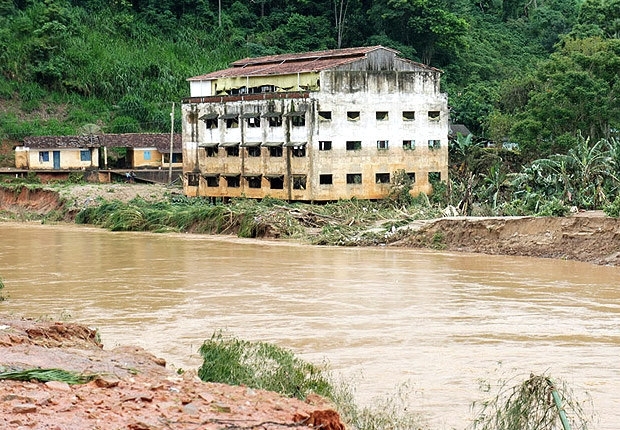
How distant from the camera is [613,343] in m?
17.1

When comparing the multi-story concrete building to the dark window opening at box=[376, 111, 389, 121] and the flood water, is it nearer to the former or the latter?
the dark window opening at box=[376, 111, 389, 121]

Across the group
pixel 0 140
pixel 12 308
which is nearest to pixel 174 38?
pixel 0 140

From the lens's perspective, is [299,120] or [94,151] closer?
[299,120]

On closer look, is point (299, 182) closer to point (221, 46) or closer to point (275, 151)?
point (275, 151)

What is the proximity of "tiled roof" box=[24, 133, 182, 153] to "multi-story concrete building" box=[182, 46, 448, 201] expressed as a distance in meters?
8.64

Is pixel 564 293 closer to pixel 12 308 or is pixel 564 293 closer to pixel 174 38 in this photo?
pixel 12 308

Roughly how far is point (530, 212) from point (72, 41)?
34387 mm

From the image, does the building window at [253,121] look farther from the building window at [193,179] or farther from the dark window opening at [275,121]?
the building window at [193,179]

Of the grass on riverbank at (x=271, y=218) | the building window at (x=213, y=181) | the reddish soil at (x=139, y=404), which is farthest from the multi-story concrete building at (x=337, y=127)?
the reddish soil at (x=139, y=404)

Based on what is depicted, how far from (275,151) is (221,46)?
2133 cm

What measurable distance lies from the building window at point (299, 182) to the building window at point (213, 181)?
4.92 meters

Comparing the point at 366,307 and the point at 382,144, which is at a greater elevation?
the point at 382,144

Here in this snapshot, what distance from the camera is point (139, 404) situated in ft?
32.2

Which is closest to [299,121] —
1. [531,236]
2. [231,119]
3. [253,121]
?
[253,121]
